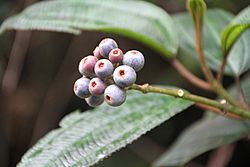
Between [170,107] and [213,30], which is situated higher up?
[213,30]

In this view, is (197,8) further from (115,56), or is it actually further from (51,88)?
(51,88)

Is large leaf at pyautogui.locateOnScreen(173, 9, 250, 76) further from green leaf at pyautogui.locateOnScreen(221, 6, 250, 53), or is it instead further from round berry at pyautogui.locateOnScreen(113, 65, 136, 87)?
round berry at pyautogui.locateOnScreen(113, 65, 136, 87)

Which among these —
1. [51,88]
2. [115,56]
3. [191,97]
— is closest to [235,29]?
[191,97]

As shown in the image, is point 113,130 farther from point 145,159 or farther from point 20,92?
point 20,92

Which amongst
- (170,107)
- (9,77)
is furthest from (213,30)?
(9,77)

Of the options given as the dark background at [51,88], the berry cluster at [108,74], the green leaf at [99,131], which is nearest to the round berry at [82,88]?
the berry cluster at [108,74]
